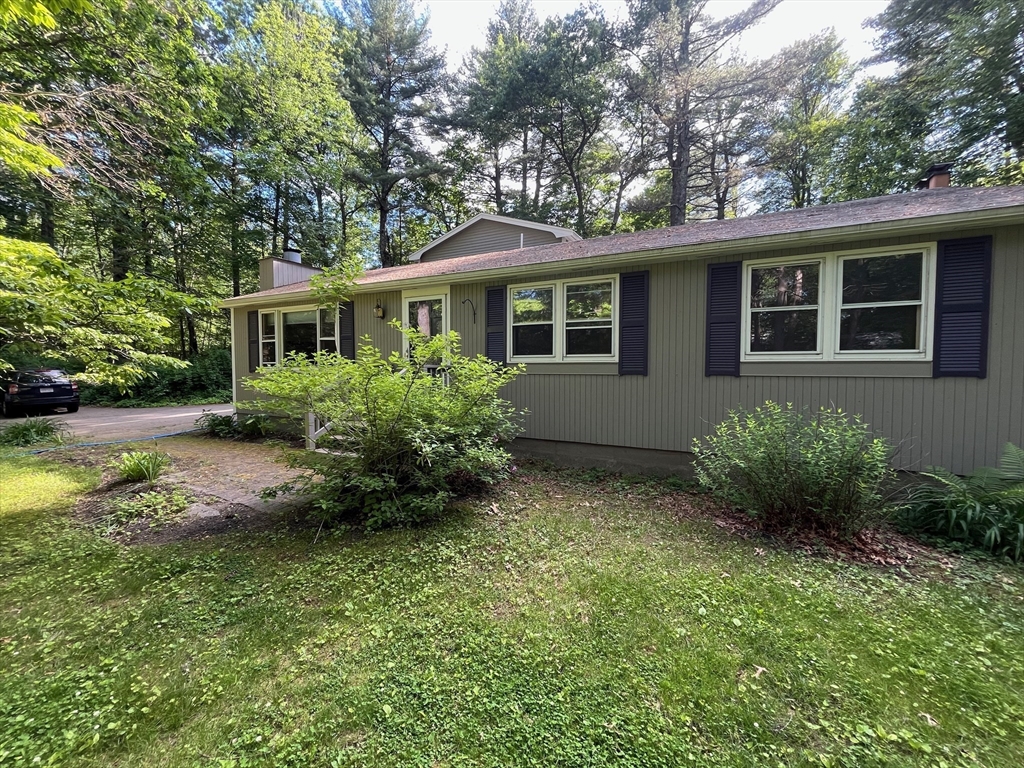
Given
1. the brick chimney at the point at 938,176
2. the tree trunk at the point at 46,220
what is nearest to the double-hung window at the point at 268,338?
the tree trunk at the point at 46,220

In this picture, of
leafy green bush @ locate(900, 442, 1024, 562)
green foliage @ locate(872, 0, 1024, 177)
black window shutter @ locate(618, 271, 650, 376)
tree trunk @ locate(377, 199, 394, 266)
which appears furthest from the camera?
tree trunk @ locate(377, 199, 394, 266)

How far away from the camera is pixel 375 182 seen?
18984 mm

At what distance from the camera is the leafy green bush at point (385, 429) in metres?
3.78

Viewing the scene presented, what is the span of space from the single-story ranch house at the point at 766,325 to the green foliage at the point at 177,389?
12.9 meters

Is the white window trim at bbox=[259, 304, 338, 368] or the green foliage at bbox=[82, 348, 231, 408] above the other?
the white window trim at bbox=[259, 304, 338, 368]

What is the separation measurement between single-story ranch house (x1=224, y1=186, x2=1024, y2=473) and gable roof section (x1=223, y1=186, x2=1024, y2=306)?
2cm

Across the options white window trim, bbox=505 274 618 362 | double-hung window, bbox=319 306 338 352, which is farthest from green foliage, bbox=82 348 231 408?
white window trim, bbox=505 274 618 362

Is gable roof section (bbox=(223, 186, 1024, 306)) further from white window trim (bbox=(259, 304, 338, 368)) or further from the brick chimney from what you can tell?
white window trim (bbox=(259, 304, 338, 368))

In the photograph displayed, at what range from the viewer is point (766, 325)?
4.91m

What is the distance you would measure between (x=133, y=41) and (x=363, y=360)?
1089cm

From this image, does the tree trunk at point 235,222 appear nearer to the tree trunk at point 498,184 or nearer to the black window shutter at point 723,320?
the tree trunk at point 498,184

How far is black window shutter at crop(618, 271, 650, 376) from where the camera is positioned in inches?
217

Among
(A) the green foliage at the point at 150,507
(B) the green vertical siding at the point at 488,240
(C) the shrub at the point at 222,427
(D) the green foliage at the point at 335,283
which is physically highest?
(B) the green vertical siding at the point at 488,240

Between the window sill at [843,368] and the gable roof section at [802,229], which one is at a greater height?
the gable roof section at [802,229]
